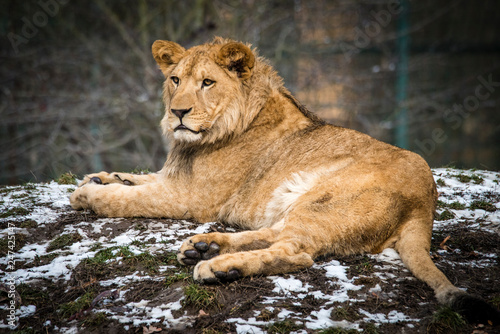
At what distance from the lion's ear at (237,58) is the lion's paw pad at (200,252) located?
1800 mm

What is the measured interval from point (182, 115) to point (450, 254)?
2494mm

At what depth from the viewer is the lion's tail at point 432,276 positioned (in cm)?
225

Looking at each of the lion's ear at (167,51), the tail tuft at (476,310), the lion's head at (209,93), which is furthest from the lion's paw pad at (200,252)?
the lion's ear at (167,51)

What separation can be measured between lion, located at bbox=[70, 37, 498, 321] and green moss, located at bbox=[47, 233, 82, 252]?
45cm

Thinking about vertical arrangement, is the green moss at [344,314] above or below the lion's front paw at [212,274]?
below

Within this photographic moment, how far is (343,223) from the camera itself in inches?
118

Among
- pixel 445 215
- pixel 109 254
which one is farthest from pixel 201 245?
pixel 445 215

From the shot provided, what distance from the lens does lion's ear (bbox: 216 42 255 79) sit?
3850mm

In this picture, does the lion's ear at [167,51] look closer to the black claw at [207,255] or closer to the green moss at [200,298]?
the black claw at [207,255]

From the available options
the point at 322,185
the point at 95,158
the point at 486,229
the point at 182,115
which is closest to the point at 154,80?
the point at 95,158

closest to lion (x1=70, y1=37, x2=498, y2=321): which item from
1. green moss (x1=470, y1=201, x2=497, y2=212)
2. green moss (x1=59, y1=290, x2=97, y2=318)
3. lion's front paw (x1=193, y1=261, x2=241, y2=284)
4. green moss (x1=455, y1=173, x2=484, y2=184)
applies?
lion's front paw (x1=193, y1=261, x2=241, y2=284)

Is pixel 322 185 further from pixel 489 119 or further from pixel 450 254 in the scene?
pixel 489 119
